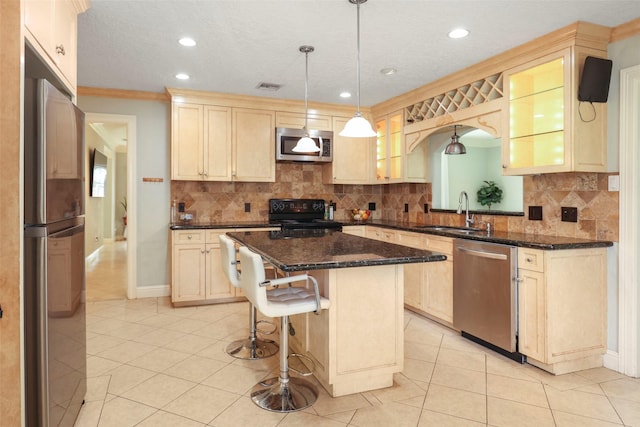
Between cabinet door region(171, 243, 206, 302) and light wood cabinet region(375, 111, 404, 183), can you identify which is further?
light wood cabinet region(375, 111, 404, 183)

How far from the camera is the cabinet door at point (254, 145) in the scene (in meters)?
4.85

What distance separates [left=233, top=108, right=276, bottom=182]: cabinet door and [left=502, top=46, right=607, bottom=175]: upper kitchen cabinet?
2706mm

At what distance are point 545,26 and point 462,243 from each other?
1.72 meters

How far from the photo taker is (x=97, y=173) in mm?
8344

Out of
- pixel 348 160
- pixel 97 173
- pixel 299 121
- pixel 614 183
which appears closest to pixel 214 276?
pixel 299 121

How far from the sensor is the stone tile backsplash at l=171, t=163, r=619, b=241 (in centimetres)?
300

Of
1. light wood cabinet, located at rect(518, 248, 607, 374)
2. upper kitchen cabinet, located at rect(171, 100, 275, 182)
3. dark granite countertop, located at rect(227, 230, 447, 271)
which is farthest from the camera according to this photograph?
upper kitchen cabinet, located at rect(171, 100, 275, 182)

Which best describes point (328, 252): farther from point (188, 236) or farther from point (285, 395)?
point (188, 236)

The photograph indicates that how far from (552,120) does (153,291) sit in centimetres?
451

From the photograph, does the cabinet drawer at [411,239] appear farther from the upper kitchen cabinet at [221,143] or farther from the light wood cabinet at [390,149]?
the upper kitchen cabinet at [221,143]

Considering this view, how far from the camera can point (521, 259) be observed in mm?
2898

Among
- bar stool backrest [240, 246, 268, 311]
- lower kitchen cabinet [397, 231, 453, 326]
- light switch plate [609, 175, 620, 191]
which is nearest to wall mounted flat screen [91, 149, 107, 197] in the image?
lower kitchen cabinet [397, 231, 453, 326]

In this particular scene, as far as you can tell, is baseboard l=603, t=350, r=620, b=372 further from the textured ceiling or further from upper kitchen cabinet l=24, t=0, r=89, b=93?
upper kitchen cabinet l=24, t=0, r=89, b=93

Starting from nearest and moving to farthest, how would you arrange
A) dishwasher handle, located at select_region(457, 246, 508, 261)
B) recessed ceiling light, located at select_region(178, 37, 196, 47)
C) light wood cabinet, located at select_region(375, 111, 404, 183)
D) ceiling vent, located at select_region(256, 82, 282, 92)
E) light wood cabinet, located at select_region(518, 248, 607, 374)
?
light wood cabinet, located at select_region(518, 248, 607, 374) < dishwasher handle, located at select_region(457, 246, 508, 261) < recessed ceiling light, located at select_region(178, 37, 196, 47) < ceiling vent, located at select_region(256, 82, 282, 92) < light wood cabinet, located at select_region(375, 111, 404, 183)
